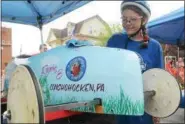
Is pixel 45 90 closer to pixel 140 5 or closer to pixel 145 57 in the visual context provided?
pixel 145 57

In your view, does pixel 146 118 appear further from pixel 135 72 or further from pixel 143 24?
pixel 143 24

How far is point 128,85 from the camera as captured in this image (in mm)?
1171

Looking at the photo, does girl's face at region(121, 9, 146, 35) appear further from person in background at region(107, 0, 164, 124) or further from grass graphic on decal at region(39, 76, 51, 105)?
grass graphic on decal at region(39, 76, 51, 105)

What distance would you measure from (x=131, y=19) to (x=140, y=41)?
0.44ft

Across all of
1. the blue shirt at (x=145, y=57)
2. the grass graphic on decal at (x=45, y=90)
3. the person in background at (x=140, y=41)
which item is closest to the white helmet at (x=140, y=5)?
the person in background at (x=140, y=41)

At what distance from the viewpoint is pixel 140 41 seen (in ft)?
4.85

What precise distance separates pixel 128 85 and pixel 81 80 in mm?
237

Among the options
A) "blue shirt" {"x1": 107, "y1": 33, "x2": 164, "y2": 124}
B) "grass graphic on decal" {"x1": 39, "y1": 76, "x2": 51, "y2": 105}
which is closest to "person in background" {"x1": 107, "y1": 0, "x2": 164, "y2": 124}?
"blue shirt" {"x1": 107, "y1": 33, "x2": 164, "y2": 124}

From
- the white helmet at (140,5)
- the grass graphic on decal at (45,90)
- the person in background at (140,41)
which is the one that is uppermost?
the white helmet at (140,5)

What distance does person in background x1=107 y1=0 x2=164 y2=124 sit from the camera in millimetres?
1426

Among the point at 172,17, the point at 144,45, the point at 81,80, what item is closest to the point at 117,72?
the point at 81,80

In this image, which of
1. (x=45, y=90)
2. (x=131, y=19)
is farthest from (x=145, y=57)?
(x=45, y=90)

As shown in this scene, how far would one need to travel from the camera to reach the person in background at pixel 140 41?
143cm

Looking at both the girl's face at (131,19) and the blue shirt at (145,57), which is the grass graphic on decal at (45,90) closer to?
the blue shirt at (145,57)
